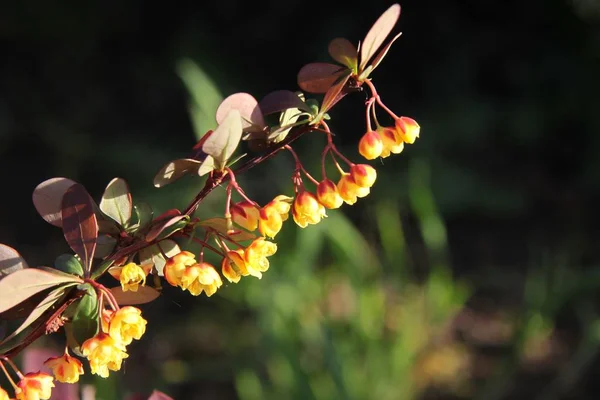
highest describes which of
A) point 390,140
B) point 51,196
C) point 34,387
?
point 390,140

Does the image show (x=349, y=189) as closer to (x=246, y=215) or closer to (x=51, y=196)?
(x=246, y=215)

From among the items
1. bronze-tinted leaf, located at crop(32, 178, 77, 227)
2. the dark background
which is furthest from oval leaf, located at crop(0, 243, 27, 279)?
the dark background

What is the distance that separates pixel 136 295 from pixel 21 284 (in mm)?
121

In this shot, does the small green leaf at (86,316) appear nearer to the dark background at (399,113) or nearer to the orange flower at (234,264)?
the orange flower at (234,264)

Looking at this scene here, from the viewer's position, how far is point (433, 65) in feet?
8.78

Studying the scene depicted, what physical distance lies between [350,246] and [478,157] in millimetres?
1051

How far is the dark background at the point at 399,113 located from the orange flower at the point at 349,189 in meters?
1.40

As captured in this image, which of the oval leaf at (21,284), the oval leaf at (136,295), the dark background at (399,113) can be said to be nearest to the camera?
the oval leaf at (21,284)

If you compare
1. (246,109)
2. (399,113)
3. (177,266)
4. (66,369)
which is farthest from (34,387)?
(399,113)

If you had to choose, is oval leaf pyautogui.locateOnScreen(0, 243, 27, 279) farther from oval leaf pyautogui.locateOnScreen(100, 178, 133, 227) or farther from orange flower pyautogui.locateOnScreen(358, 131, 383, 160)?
orange flower pyautogui.locateOnScreen(358, 131, 383, 160)

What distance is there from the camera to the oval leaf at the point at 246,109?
1.71 feet

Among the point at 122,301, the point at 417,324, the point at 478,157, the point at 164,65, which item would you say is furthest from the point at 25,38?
the point at 122,301

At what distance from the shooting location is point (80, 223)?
20.8 inches

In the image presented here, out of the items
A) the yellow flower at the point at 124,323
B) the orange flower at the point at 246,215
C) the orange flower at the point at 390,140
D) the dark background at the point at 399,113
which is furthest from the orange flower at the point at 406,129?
the dark background at the point at 399,113
